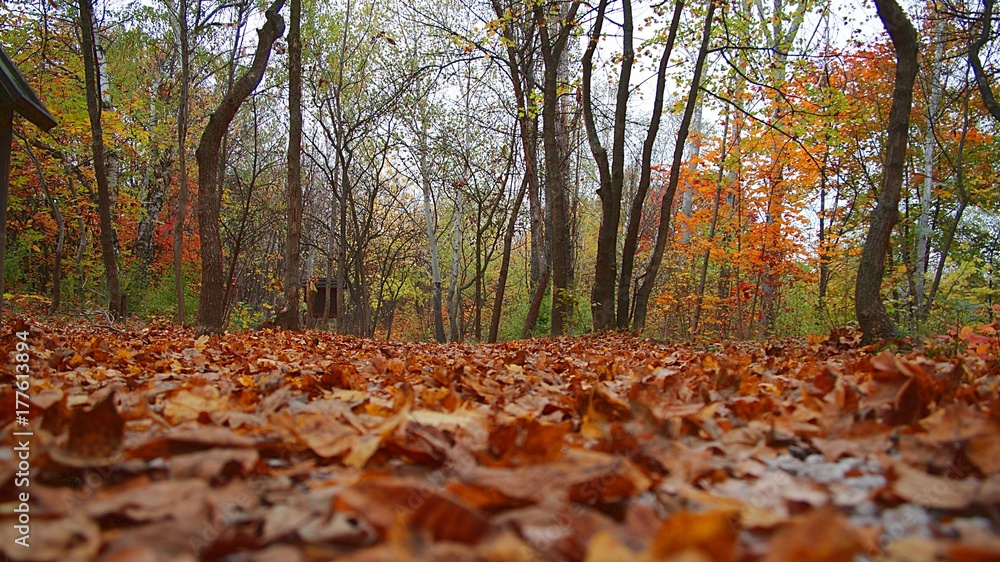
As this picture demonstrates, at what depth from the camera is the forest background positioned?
8031mm

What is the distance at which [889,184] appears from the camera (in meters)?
4.30

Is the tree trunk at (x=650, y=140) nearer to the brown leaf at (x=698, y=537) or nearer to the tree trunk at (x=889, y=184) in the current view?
the tree trunk at (x=889, y=184)

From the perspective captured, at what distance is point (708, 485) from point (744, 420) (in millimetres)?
581

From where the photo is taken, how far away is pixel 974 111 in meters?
10.7

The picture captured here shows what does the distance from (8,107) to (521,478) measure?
4.26 metres

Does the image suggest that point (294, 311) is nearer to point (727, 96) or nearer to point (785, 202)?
point (727, 96)

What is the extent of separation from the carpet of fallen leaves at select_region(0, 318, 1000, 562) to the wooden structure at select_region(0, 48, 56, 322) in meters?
2.67

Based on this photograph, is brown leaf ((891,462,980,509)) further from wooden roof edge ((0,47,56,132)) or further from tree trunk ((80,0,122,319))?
tree trunk ((80,0,122,319))

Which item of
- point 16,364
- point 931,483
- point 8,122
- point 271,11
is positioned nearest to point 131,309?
point 271,11

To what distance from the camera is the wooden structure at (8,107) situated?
11.0 ft

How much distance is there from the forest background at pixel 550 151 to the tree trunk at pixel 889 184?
0.26 feet

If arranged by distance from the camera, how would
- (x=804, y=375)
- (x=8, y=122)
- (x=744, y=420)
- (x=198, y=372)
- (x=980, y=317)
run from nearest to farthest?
1. (x=744, y=420)
2. (x=804, y=375)
3. (x=198, y=372)
4. (x=8, y=122)
5. (x=980, y=317)

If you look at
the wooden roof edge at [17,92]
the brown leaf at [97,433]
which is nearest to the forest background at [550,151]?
the wooden roof edge at [17,92]

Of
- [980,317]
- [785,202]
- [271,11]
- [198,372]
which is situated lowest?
[198,372]
